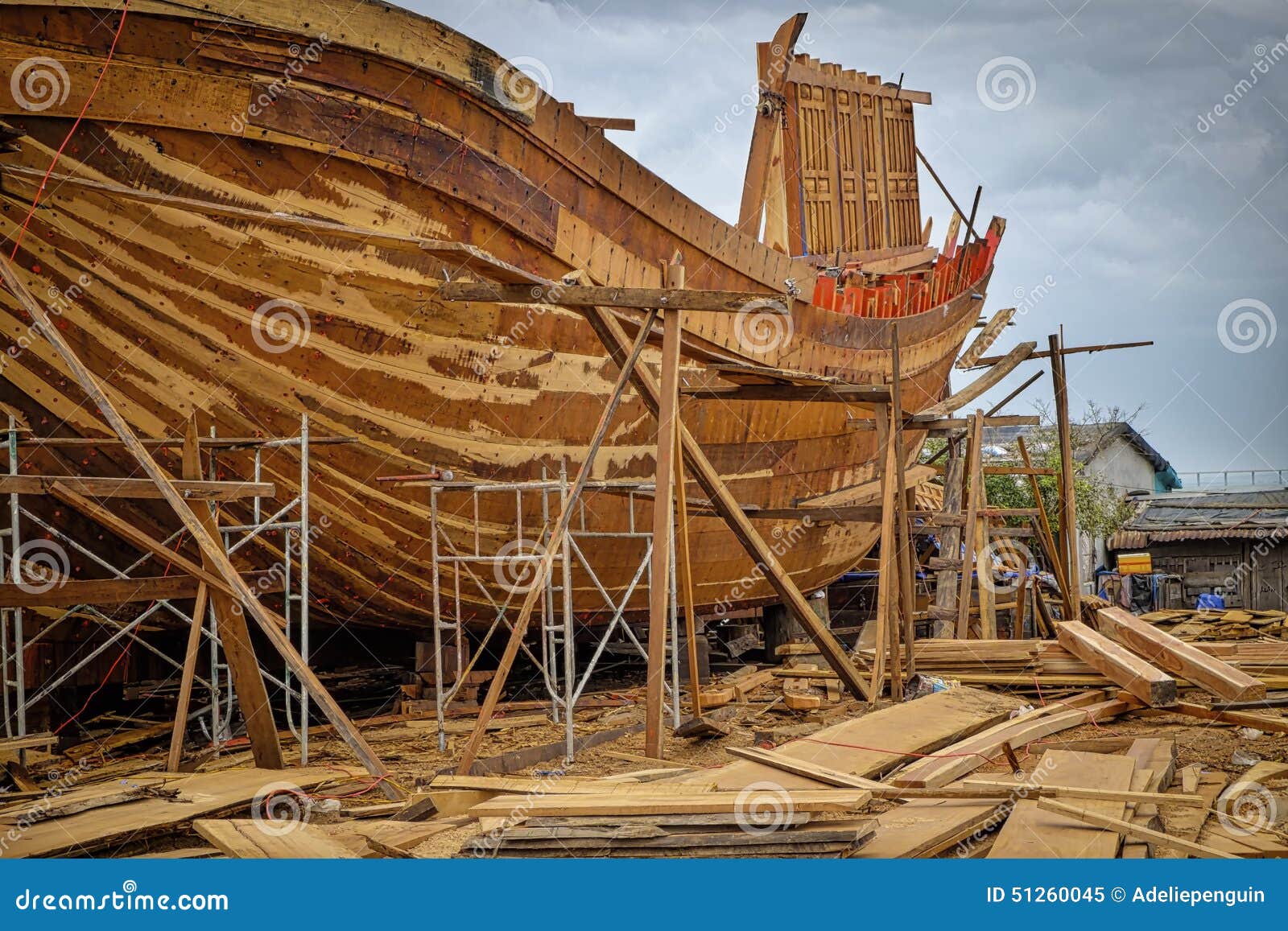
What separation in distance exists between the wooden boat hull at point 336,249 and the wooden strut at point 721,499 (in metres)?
0.74

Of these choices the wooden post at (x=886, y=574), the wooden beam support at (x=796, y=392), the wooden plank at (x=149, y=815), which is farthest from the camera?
the wooden beam support at (x=796, y=392)

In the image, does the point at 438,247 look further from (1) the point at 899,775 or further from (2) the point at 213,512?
(1) the point at 899,775

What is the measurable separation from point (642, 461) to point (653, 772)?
357 centimetres

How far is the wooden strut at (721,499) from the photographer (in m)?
5.93

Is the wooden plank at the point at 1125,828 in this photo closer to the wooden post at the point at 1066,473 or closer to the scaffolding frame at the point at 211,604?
the scaffolding frame at the point at 211,604

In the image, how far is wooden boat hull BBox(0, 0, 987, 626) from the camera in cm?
582

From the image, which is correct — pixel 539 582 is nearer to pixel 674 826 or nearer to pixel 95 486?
pixel 674 826

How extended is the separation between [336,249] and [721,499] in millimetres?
2438

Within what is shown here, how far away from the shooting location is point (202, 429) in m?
7.02

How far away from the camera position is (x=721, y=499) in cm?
646

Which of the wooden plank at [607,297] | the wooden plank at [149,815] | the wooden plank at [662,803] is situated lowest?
the wooden plank at [149,815]

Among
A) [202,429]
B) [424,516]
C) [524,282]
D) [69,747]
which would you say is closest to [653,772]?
[524,282]

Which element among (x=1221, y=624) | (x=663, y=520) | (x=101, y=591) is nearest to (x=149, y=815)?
(x=101, y=591)

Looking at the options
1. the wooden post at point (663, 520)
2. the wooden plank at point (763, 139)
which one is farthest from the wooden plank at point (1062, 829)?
the wooden plank at point (763, 139)
